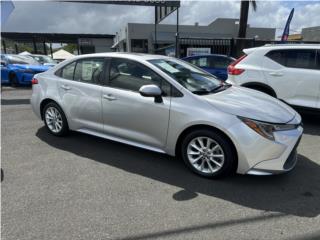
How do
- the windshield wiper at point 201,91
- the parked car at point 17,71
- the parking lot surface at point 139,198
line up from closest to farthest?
the parking lot surface at point 139,198 < the windshield wiper at point 201,91 < the parked car at point 17,71

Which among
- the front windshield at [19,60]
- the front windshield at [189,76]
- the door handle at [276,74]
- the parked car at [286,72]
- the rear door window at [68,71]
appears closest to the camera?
the front windshield at [189,76]

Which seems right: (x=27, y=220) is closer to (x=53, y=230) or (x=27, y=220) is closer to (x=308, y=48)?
(x=53, y=230)

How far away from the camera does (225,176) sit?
3.80 meters

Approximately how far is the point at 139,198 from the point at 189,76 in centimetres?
197

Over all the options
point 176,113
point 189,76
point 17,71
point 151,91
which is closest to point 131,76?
point 151,91

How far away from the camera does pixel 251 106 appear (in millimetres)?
3756

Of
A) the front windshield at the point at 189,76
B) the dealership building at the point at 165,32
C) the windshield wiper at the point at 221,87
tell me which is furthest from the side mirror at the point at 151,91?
the dealership building at the point at 165,32

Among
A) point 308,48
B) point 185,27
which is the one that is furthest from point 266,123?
point 185,27

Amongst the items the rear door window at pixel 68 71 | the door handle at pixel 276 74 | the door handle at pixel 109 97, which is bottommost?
the door handle at pixel 109 97

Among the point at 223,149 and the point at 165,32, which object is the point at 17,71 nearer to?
the point at 223,149

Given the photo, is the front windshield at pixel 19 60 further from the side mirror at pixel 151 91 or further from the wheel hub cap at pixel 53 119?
the side mirror at pixel 151 91

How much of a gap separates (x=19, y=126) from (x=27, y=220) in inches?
148

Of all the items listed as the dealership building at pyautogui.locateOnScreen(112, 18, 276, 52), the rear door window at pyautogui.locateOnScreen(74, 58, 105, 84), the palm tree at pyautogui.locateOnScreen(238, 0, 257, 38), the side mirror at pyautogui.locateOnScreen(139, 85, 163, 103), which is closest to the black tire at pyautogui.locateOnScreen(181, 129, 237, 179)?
the side mirror at pyautogui.locateOnScreen(139, 85, 163, 103)

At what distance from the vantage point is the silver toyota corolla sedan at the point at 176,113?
3.54m
